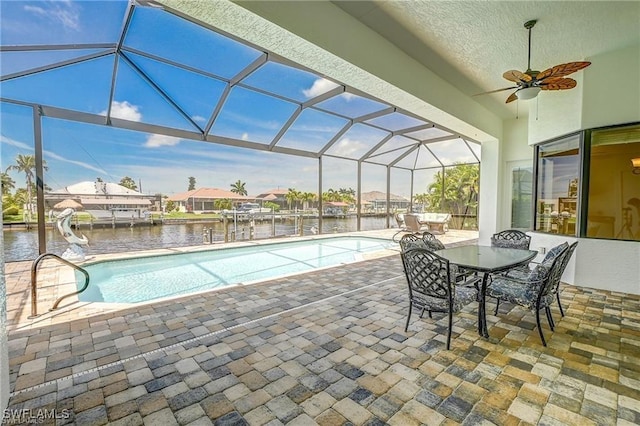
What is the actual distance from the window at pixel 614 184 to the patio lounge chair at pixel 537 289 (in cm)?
251

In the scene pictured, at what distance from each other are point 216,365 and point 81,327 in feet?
5.90

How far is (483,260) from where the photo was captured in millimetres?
3135

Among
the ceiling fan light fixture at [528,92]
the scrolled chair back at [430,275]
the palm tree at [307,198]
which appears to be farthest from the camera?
the palm tree at [307,198]

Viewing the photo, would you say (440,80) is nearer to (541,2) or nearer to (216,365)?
(541,2)

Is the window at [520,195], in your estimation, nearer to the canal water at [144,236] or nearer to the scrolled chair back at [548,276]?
the scrolled chair back at [548,276]

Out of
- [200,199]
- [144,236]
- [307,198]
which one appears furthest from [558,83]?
[307,198]

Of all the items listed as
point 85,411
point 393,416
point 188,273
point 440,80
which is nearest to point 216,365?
point 85,411

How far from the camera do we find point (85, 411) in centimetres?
180

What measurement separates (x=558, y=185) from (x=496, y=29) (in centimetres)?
313

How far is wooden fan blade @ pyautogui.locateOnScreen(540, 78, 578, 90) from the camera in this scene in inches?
142

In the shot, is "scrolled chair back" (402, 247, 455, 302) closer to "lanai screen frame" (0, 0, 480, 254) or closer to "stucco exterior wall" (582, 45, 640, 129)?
"lanai screen frame" (0, 0, 480, 254)

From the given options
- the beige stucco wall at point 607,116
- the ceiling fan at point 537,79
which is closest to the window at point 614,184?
the beige stucco wall at point 607,116

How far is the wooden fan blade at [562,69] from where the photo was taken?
127 inches

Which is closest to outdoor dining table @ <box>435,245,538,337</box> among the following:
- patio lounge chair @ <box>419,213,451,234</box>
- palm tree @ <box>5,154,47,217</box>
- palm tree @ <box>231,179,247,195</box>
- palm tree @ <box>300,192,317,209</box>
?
patio lounge chair @ <box>419,213,451,234</box>
